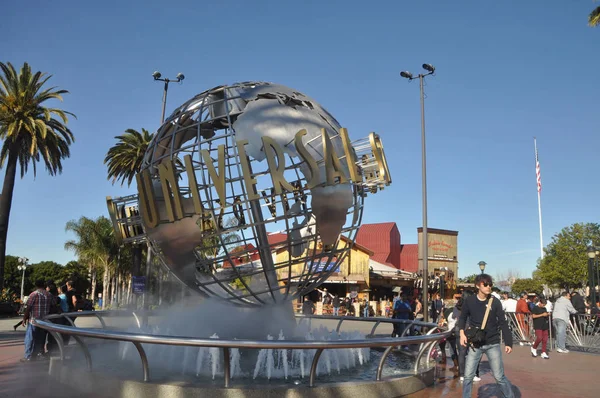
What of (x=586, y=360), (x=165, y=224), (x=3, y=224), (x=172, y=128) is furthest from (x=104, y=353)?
(x=3, y=224)

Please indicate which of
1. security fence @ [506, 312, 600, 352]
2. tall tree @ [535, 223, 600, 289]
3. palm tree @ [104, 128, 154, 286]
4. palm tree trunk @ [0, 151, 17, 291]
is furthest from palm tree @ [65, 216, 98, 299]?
tall tree @ [535, 223, 600, 289]

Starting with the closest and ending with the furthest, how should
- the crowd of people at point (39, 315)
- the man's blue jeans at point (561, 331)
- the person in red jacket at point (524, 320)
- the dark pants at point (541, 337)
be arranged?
the crowd of people at point (39, 315) < the dark pants at point (541, 337) < the man's blue jeans at point (561, 331) < the person in red jacket at point (524, 320)

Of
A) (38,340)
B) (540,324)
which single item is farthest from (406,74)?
(38,340)

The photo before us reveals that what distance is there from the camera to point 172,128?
27.2ft

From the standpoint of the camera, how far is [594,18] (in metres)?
19.7

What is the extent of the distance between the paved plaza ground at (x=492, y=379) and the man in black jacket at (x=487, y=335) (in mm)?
1021

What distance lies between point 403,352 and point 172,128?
6.16 m

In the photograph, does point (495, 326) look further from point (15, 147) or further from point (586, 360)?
point (15, 147)

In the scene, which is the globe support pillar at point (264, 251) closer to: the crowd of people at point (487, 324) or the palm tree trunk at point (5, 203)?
the crowd of people at point (487, 324)

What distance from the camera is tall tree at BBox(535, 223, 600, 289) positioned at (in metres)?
48.2

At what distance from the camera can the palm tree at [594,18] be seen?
64.2ft

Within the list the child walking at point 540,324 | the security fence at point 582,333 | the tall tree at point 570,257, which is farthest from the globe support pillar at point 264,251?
the tall tree at point 570,257

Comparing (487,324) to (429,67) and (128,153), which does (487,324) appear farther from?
(128,153)

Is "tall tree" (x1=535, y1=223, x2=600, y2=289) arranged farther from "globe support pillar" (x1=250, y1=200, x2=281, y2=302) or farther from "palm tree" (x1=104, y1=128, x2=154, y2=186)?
"globe support pillar" (x1=250, y1=200, x2=281, y2=302)
